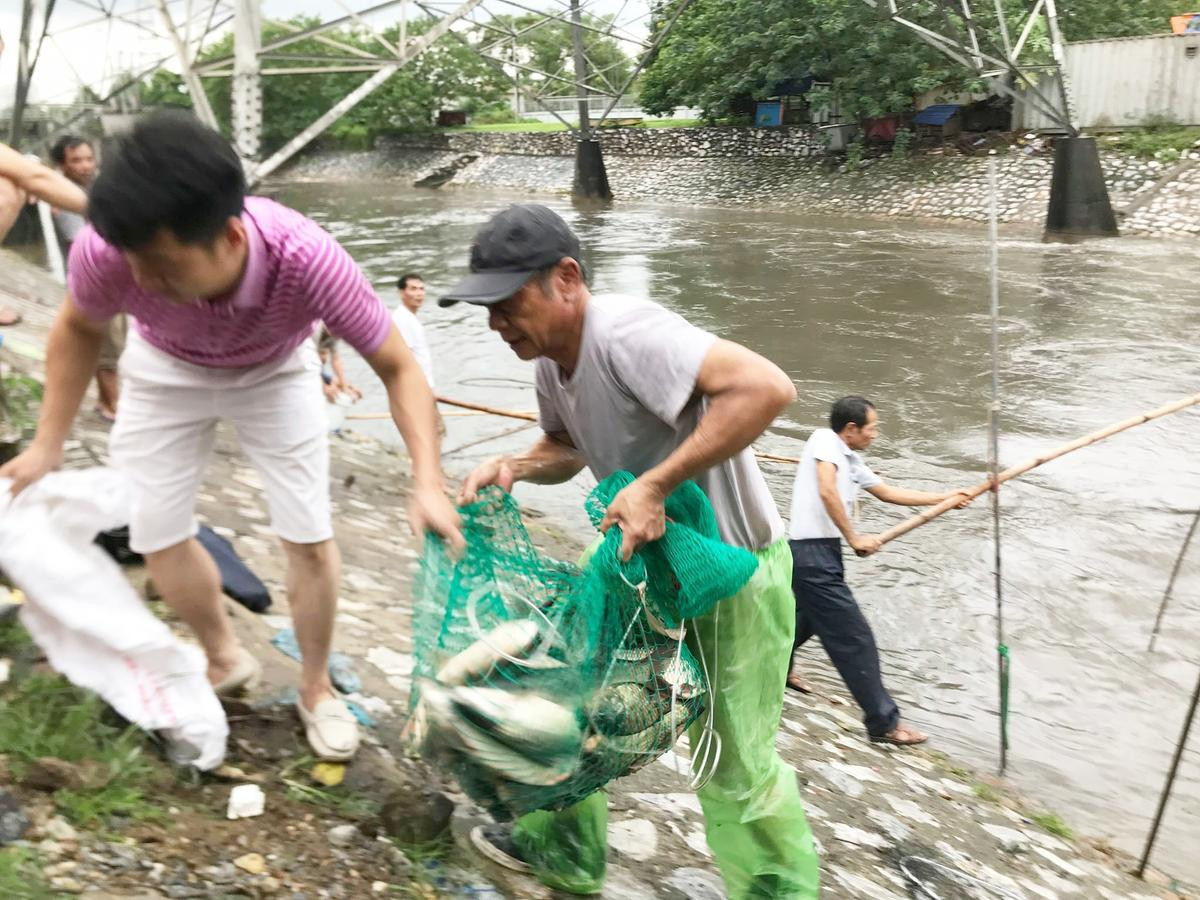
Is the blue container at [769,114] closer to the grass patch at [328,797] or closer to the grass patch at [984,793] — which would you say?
the grass patch at [984,793]

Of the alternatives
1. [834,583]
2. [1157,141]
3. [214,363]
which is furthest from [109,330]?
[1157,141]

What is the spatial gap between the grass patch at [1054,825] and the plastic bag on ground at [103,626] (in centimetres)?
315

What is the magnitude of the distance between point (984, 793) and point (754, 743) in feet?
7.75

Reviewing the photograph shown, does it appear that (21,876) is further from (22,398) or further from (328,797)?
(22,398)

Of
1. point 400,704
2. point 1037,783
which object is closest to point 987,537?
point 1037,783

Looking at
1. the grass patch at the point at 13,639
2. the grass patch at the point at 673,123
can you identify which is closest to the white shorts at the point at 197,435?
the grass patch at the point at 13,639

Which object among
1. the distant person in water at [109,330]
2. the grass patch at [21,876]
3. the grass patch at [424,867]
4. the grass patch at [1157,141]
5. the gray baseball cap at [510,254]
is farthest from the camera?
the grass patch at [1157,141]

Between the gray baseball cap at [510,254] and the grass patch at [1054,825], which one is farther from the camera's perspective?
the grass patch at [1054,825]

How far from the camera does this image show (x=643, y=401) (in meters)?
2.29

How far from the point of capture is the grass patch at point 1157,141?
17.8 meters

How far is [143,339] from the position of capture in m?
2.52

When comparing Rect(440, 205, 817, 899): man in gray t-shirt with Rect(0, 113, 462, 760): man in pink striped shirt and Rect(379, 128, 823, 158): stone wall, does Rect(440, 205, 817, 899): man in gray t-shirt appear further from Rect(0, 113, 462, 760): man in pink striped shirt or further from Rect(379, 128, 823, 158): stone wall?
Rect(379, 128, 823, 158): stone wall

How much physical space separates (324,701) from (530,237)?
4.34ft

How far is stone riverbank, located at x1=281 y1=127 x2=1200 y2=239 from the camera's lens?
1780 cm
